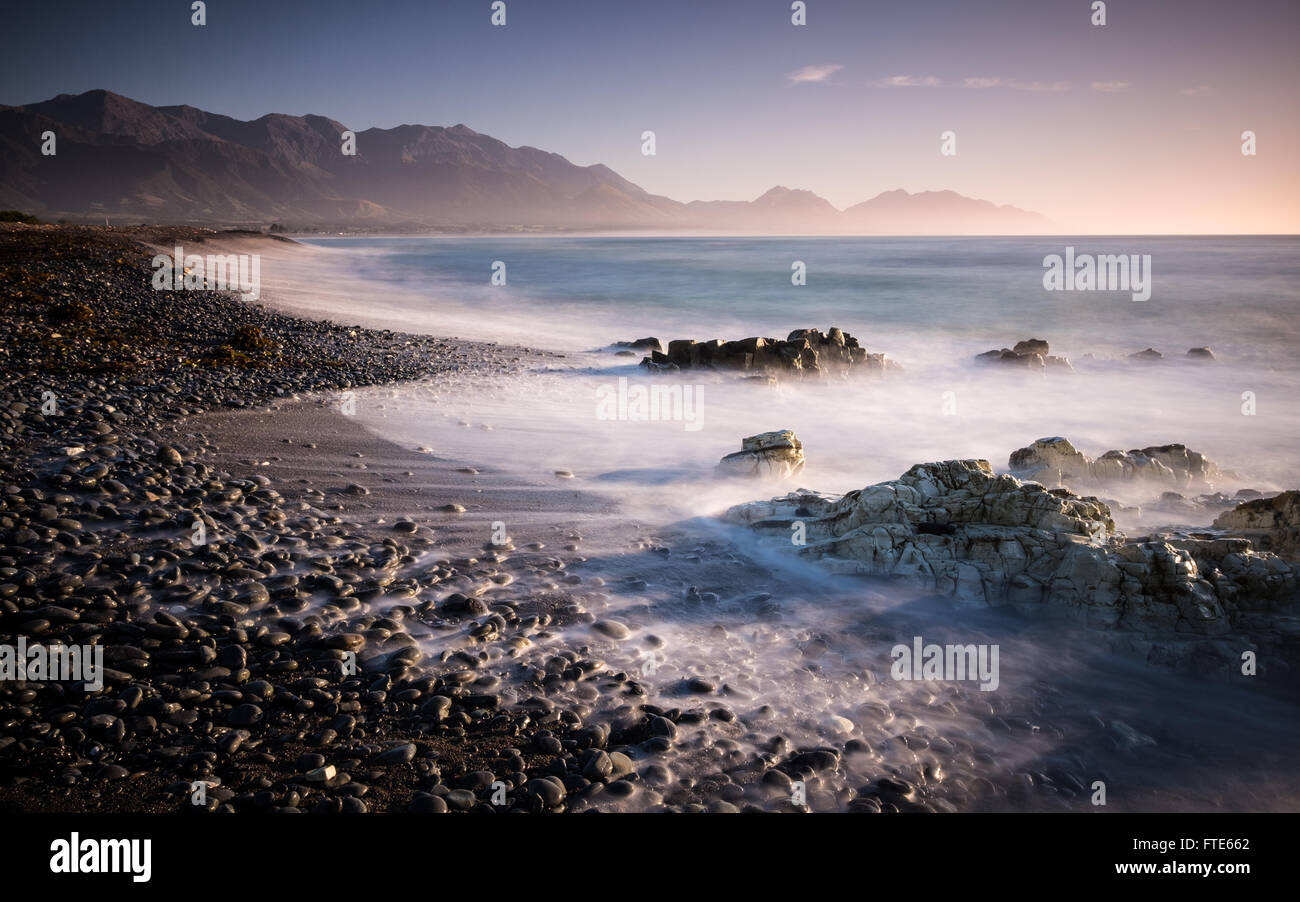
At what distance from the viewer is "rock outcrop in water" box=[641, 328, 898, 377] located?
1652 cm

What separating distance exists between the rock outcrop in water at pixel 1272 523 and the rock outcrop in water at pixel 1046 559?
2.94ft

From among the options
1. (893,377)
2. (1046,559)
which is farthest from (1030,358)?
(1046,559)

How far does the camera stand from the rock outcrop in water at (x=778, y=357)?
16516 mm

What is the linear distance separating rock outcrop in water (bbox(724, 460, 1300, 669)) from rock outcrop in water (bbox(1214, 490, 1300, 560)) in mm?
896

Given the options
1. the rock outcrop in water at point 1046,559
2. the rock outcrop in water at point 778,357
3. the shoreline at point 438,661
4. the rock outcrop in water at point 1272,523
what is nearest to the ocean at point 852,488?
the shoreline at point 438,661

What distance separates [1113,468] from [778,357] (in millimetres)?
8597

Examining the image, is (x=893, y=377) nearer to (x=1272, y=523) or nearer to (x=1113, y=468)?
(x=1113, y=468)

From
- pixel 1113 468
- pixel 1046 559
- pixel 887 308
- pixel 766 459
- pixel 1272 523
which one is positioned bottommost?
pixel 1046 559

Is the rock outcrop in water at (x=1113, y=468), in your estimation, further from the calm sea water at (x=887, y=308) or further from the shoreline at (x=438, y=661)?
the calm sea water at (x=887, y=308)

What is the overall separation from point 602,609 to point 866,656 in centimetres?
215

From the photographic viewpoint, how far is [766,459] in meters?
9.35

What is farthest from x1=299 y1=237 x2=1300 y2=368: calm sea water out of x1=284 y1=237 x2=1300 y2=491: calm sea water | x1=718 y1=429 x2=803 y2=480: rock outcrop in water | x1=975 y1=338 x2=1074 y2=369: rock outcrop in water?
x1=718 y1=429 x2=803 y2=480: rock outcrop in water

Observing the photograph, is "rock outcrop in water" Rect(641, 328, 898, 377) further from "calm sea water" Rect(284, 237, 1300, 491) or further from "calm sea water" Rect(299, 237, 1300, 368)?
"calm sea water" Rect(299, 237, 1300, 368)
